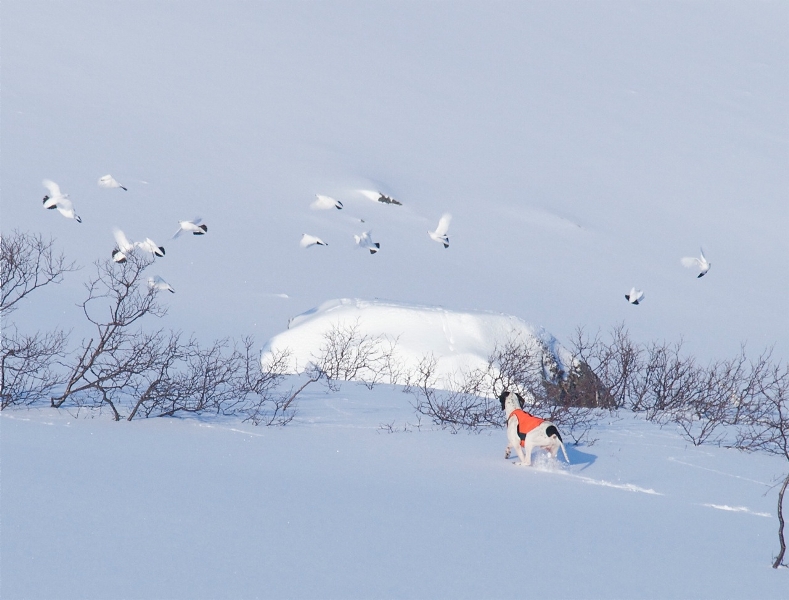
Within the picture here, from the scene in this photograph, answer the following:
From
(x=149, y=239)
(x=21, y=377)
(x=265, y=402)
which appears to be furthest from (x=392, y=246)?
(x=21, y=377)

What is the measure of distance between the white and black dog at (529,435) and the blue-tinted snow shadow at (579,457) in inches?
15.7

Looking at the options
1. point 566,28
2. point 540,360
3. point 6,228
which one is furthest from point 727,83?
point 540,360

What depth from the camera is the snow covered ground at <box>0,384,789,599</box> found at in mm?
4773

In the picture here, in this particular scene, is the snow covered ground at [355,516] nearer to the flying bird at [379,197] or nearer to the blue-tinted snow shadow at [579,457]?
the blue-tinted snow shadow at [579,457]

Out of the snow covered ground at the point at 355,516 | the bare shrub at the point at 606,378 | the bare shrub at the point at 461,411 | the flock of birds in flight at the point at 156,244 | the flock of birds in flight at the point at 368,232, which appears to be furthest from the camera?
the flock of birds in flight at the point at 368,232

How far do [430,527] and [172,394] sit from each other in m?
4.14

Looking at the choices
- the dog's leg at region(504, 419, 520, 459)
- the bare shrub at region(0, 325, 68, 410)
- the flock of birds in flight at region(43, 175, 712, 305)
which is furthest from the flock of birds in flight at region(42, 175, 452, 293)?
the dog's leg at region(504, 419, 520, 459)

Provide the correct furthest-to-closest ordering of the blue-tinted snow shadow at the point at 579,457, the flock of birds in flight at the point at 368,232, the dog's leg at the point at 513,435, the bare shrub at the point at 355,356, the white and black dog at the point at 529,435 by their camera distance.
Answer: the flock of birds in flight at the point at 368,232
the bare shrub at the point at 355,356
the blue-tinted snow shadow at the point at 579,457
the dog's leg at the point at 513,435
the white and black dog at the point at 529,435

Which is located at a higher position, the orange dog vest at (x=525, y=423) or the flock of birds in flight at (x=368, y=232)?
the flock of birds in flight at (x=368, y=232)

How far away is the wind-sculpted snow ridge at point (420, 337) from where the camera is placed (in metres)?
14.0

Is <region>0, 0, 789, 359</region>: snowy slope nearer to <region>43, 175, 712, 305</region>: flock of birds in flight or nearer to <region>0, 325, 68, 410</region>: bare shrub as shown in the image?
<region>43, 175, 712, 305</region>: flock of birds in flight

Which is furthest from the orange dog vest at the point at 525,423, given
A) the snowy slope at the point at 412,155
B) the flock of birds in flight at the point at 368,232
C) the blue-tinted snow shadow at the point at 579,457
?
the snowy slope at the point at 412,155

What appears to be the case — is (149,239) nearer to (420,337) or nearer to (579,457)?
(420,337)

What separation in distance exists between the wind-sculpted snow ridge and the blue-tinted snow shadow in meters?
4.52
